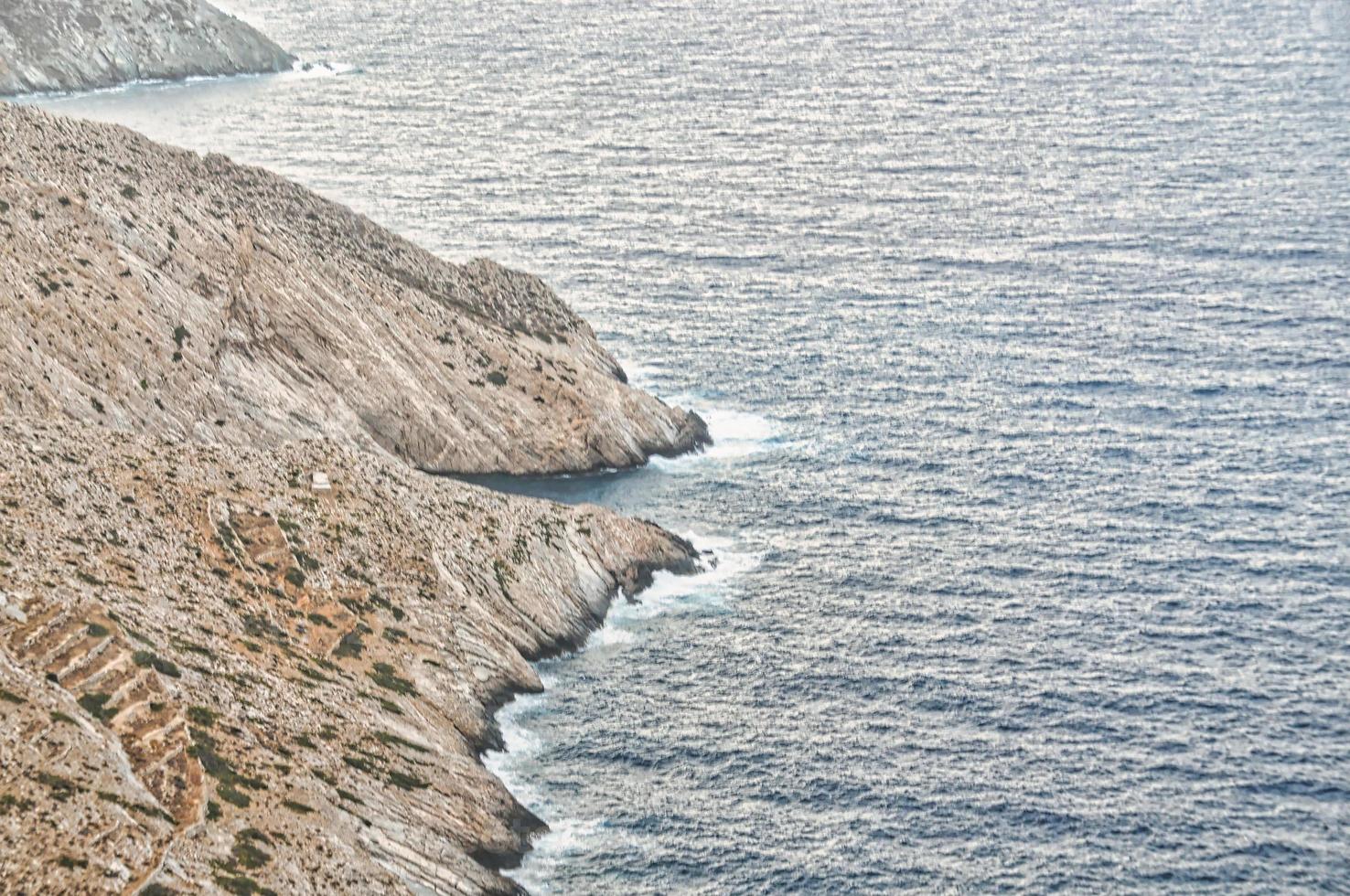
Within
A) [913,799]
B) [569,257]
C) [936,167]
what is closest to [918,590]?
[913,799]

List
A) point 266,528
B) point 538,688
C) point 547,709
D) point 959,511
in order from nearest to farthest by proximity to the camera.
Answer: point 547,709
point 266,528
point 538,688
point 959,511

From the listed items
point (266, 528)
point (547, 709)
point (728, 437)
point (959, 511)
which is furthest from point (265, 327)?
point (959, 511)

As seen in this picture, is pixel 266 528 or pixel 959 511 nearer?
pixel 266 528

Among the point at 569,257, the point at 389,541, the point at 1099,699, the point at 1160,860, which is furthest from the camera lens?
the point at 569,257

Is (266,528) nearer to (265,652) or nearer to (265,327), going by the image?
(265,652)

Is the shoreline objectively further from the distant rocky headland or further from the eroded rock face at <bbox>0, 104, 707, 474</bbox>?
the eroded rock face at <bbox>0, 104, 707, 474</bbox>

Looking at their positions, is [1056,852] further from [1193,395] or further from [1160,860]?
[1193,395]

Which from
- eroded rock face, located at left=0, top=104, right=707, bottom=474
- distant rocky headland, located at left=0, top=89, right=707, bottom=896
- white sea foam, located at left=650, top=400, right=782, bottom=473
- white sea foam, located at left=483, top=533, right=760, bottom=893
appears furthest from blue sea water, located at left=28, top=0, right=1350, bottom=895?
eroded rock face, located at left=0, top=104, right=707, bottom=474
